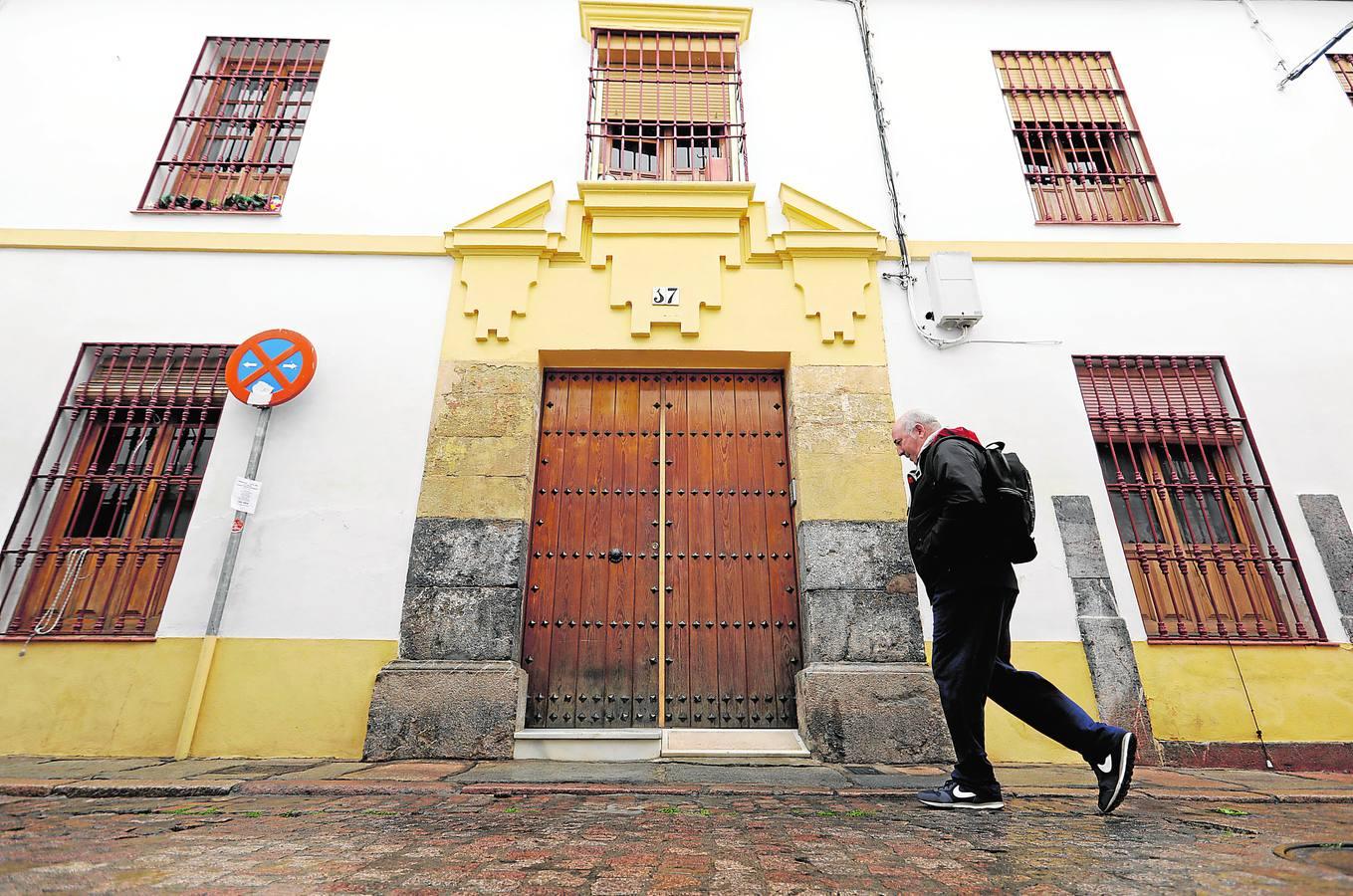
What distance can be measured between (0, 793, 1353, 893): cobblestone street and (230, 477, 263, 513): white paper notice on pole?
66.7 inches

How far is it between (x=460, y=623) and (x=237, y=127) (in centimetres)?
468

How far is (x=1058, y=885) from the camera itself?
1.54 metres

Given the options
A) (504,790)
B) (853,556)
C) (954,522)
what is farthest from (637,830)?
(853,556)

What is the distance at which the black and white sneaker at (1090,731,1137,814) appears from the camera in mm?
2316

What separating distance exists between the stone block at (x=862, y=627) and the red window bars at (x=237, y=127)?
16.2 ft

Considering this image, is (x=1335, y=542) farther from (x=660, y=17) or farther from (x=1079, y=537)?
(x=660, y=17)

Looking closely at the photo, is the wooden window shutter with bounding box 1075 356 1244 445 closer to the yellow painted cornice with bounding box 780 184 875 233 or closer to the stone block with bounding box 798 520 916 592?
the stone block with bounding box 798 520 916 592

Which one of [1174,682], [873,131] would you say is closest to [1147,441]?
[1174,682]

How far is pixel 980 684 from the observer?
8.45ft

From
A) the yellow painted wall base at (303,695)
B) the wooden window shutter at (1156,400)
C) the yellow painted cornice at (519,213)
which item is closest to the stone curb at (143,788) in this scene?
the yellow painted wall base at (303,695)

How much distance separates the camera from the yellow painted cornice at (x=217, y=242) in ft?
15.9

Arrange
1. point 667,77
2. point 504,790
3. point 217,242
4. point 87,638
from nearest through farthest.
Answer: point 504,790
point 87,638
point 217,242
point 667,77

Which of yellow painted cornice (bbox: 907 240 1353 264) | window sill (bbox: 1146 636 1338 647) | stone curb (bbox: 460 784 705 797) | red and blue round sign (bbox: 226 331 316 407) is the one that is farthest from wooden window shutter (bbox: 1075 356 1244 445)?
red and blue round sign (bbox: 226 331 316 407)

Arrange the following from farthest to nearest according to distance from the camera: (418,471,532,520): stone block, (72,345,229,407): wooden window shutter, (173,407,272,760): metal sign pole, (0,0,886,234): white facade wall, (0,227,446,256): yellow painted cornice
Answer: (0,0,886,234): white facade wall → (0,227,446,256): yellow painted cornice → (72,345,229,407): wooden window shutter → (418,471,532,520): stone block → (173,407,272,760): metal sign pole
